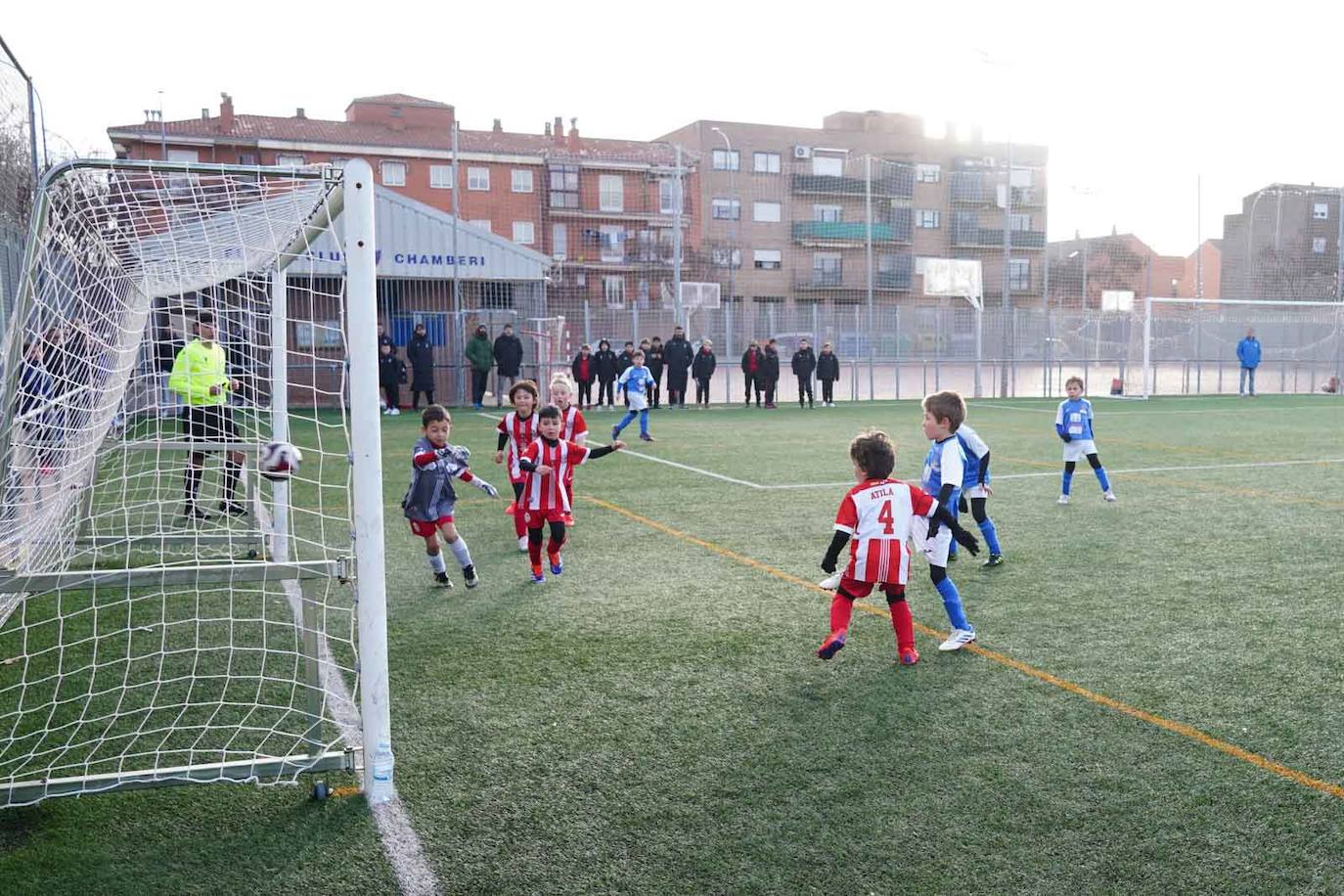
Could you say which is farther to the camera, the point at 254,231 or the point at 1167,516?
the point at 1167,516

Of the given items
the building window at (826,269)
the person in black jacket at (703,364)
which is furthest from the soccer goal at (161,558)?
Answer: the building window at (826,269)

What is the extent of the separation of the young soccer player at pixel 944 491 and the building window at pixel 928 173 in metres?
26.8

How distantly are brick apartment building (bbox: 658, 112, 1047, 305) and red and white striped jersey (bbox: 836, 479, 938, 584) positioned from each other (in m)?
27.6

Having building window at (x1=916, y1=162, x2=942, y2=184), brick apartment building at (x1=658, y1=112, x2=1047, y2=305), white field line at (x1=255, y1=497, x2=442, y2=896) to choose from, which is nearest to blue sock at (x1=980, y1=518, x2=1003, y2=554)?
white field line at (x1=255, y1=497, x2=442, y2=896)

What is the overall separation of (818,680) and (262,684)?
2.63 metres

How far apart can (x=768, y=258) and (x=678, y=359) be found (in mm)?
14768

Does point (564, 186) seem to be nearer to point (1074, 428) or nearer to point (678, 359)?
point (678, 359)

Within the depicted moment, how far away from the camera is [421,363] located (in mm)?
23875

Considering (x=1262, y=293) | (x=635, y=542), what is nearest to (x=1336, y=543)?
(x=635, y=542)

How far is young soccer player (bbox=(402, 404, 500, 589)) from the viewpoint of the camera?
6988mm

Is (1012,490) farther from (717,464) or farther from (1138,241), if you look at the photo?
(1138,241)

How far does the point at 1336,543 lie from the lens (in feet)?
27.2

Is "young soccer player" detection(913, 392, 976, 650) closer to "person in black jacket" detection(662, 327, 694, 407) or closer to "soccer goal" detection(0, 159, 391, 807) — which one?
"soccer goal" detection(0, 159, 391, 807)

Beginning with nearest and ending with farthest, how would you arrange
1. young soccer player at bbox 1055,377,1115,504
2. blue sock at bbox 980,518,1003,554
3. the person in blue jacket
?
blue sock at bbox 980,518,1003,554
young soccer player at bbox 1055,377,1115,504
the person in blue jacket
